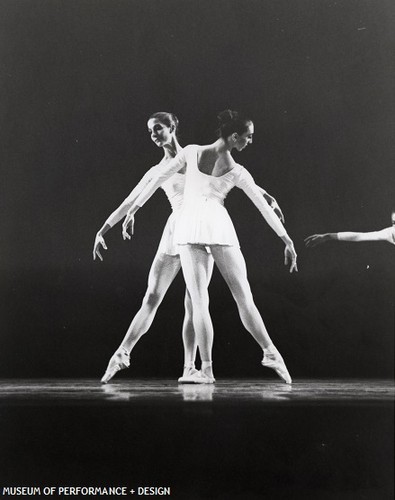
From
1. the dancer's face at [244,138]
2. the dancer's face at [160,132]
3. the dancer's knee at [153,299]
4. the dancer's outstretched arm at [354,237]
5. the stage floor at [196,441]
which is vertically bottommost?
the stage floor at [196,441]

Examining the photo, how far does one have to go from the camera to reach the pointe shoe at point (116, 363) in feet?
17.2

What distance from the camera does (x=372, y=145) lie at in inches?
210

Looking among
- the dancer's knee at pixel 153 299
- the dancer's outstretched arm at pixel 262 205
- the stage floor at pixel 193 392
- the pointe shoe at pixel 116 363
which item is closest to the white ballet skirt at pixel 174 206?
the dancer's knee at pixel 153 299

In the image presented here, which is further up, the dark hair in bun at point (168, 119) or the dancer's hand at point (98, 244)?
the dark hair in bun at point (168, 119)

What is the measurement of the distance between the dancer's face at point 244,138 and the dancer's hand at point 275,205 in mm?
408

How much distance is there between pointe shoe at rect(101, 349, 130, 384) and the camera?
5.25 meters

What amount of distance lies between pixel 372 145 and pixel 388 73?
0.51 m

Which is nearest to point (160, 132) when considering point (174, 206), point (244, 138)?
point (174, 206)

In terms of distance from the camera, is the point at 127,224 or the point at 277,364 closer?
the point at 277,364

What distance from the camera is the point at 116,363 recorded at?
207 inches

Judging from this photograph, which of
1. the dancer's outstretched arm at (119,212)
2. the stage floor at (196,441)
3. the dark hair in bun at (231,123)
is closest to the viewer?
the stage floor at (196,441)

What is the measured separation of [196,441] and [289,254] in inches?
63.8

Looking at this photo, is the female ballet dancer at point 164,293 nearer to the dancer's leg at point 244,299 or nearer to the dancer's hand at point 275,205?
the dancer's hand at point 275,205

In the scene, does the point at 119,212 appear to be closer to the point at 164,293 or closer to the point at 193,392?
the point at 164,293
